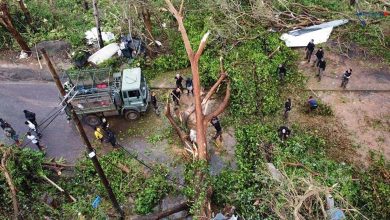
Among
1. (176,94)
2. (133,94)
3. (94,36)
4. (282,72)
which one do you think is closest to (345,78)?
(282,72)

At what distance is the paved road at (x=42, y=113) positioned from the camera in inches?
624

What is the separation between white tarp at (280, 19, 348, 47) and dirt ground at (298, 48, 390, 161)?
0.58 m

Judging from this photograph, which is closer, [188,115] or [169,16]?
[188,115]

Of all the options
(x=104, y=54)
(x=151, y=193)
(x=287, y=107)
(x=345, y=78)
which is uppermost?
(x=104, y=54)

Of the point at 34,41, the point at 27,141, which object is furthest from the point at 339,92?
the point at 34,41

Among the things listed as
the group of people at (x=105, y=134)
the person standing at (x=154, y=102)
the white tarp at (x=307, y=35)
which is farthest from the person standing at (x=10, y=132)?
the white tarp at (x=307, y=35)

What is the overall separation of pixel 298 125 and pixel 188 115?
173 inches

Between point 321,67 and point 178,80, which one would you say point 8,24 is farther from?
point 321,67

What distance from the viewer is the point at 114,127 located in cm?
1667

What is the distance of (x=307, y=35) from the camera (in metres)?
19.5

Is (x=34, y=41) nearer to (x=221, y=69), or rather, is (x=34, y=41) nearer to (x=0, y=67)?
(x=0, y=67)

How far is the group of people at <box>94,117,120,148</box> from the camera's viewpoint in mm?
15347

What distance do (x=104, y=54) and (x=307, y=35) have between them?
989 cm

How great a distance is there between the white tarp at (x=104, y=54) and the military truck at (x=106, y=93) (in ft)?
8.67
